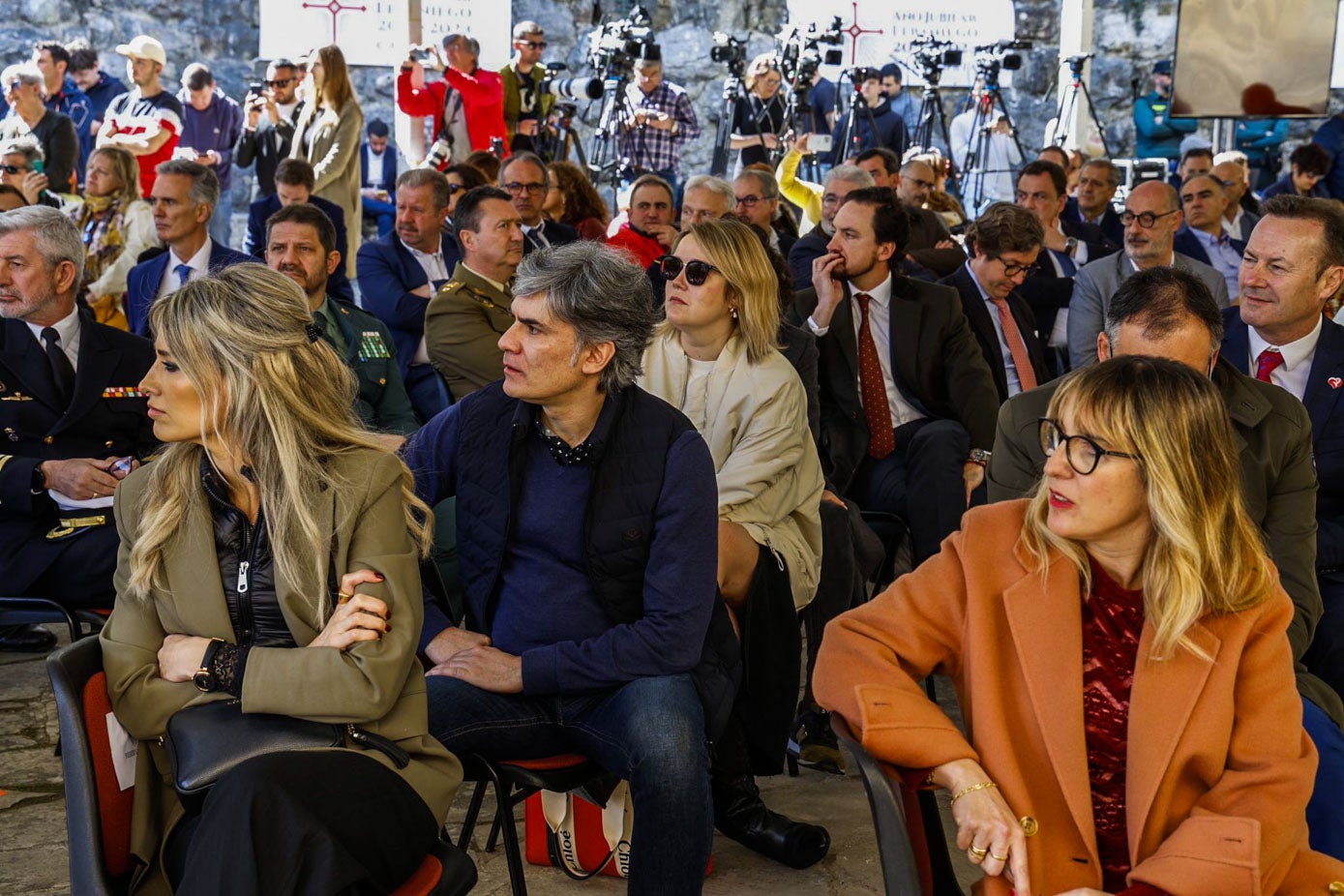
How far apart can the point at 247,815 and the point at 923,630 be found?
2.80ft

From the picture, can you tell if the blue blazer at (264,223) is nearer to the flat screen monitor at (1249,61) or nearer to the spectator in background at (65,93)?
the spectator in background at (65,93)

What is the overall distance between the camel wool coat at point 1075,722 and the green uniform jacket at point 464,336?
7.26 ft

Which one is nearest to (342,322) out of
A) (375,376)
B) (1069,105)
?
(375,376)

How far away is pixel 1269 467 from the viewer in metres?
2.53

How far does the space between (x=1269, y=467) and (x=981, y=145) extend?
7481 mm

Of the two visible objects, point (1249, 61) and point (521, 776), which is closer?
point (521, 776)

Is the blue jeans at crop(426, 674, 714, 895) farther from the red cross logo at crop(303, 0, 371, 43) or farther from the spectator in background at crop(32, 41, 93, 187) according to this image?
the red cross logo at crop(303, 0, 371, 43)

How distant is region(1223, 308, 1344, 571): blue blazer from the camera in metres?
2.87

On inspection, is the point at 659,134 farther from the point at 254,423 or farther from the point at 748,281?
the point at 254,423

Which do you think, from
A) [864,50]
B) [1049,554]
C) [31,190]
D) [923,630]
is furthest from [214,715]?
[864,50]

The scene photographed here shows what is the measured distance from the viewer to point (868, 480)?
388 cm

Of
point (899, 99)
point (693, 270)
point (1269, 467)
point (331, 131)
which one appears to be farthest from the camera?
point (899, 99)

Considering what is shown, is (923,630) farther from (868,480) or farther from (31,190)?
(31,190)

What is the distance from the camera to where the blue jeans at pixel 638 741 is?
2137 millimetres
